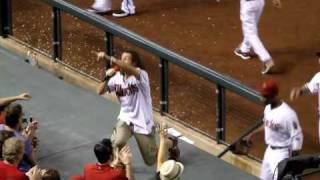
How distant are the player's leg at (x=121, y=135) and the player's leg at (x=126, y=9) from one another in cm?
527

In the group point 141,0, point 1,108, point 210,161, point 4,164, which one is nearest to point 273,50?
point 141,0

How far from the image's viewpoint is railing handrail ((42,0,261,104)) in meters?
11.5

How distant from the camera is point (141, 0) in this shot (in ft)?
55.9

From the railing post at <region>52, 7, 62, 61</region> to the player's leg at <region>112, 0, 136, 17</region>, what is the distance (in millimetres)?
2338

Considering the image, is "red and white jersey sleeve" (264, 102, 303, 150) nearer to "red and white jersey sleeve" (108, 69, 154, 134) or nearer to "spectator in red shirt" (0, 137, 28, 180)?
"red and white jersey sleeve" (108, 69, 154, 134)

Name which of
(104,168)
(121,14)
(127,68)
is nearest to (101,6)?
(121,14)

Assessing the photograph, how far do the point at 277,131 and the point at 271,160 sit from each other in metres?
0.33

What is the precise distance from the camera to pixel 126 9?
16.1 m

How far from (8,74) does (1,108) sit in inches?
131

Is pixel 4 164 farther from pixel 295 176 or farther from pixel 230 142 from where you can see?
pixel 230 142

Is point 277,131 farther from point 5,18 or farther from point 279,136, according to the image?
point 5,18

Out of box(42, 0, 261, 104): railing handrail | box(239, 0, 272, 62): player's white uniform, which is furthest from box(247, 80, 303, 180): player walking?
box(239, 0, 272, 62): player's white uniform

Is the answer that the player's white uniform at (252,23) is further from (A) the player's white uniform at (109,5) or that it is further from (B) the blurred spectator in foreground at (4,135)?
(B) the blurred spectator in foreground at (4,135)

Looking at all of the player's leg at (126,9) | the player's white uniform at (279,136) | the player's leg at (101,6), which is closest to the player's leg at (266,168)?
the player's white uniform at (279,136)
